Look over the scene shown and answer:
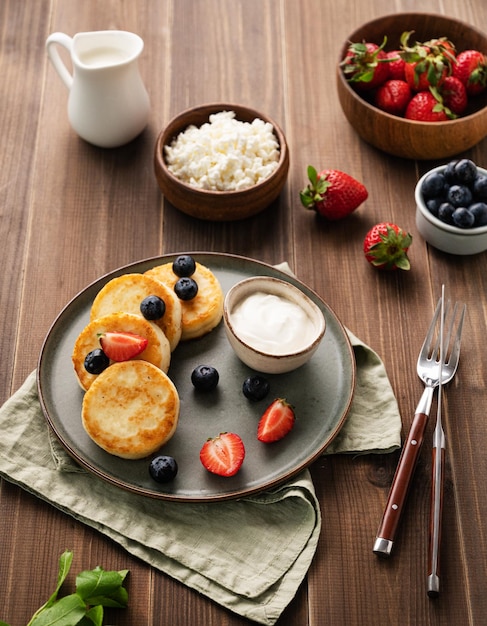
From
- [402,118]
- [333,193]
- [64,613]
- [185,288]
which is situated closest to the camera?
[64,613]

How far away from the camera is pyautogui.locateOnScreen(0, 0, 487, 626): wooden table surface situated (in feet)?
5.23

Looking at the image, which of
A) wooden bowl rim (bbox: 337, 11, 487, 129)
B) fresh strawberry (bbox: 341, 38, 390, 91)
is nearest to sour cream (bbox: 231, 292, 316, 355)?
wooden bowl rim (bbox: 337, 11, 487, 129)

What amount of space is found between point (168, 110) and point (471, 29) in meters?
1.04

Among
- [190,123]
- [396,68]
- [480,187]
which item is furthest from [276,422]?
[396,68]

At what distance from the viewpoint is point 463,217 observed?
80.7 inches

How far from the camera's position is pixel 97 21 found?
2732 mm

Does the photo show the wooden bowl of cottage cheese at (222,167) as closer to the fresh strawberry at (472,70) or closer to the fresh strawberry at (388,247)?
the fresh strawberry at (388,247)

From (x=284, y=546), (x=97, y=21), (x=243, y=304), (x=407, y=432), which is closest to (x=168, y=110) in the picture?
(x=97, y=21)

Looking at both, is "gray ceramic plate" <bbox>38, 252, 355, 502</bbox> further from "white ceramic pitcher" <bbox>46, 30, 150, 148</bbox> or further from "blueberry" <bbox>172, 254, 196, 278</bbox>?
"white ceramic pitcher" <bbox>46, 30, 150, 148</bbox>

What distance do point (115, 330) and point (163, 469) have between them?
337mm

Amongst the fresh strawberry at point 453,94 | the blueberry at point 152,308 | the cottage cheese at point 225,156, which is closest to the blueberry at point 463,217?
the fresh strawberry at point 453,94

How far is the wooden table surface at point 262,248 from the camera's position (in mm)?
1593

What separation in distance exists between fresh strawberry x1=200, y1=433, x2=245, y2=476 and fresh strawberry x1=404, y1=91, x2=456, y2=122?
1222 millimetres

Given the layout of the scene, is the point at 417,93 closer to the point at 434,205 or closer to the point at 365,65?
the point at 365,65
